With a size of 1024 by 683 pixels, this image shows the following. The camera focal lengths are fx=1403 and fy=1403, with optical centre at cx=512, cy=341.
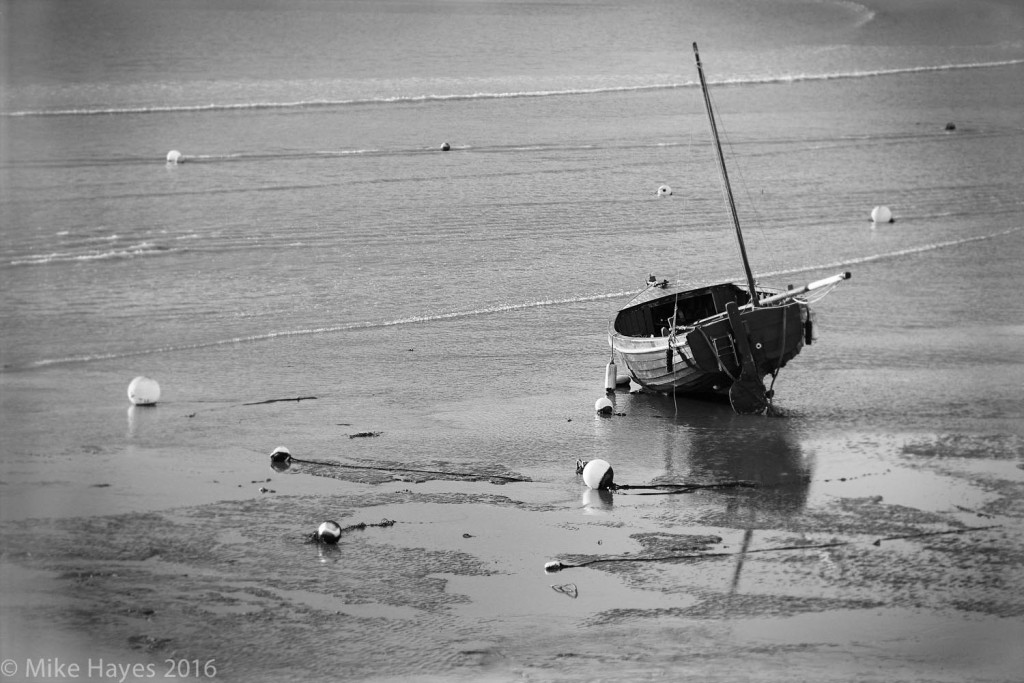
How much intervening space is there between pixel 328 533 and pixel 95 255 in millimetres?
15145

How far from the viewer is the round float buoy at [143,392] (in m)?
18.2

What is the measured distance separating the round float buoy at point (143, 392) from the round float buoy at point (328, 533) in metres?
5.55

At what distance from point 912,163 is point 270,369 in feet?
73.5

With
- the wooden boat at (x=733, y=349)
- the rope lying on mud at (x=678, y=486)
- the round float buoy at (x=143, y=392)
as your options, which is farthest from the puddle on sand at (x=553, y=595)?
the round float buoy at (x=143, y=392)

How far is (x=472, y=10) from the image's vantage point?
6812 cm

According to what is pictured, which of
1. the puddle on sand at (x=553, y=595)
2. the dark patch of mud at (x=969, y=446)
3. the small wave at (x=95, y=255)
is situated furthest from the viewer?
the small wave at (x=95, y=255)

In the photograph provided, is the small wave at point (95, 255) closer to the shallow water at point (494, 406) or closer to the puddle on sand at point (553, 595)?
the shallow water at point (494, 406)

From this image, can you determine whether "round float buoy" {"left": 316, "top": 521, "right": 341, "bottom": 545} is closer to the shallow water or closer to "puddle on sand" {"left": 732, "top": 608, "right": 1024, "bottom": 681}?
the shallow water

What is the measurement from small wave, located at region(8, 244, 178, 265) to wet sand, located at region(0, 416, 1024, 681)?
12.4 m

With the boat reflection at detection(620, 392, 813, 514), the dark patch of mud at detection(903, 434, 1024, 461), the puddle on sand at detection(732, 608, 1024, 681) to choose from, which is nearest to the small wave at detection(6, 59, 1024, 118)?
the boat reflection at detection(620, 392, 813, 514)

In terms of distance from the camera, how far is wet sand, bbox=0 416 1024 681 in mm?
11305

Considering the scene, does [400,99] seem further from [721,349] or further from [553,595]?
[553,595]

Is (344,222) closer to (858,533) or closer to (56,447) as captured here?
(56,447)

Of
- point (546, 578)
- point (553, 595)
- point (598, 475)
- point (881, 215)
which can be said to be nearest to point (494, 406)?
point (598, 475)
